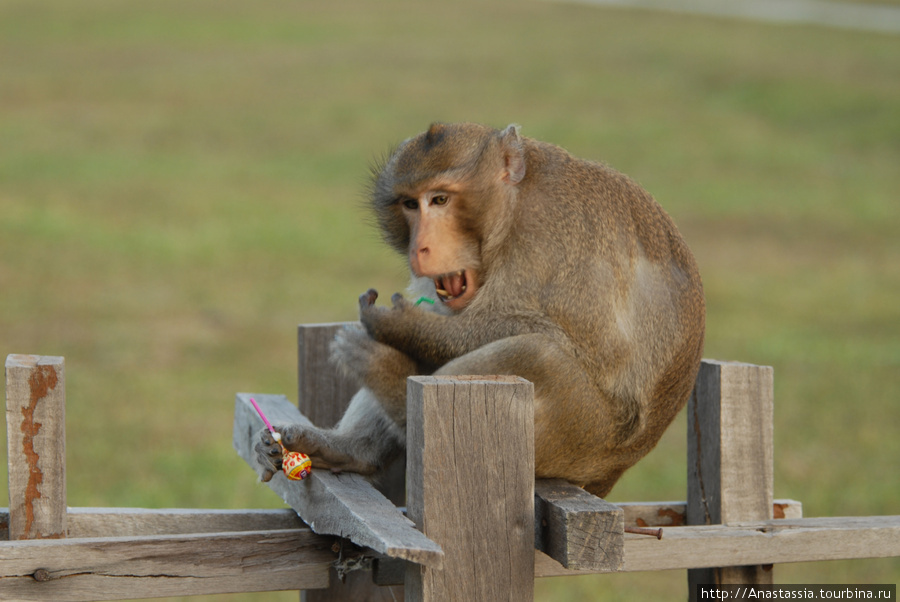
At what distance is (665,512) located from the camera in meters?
3.51

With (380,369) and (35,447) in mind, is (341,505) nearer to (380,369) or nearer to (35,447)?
(380,369)

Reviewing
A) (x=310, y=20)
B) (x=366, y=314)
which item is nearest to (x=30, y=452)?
(x=366, y=314)

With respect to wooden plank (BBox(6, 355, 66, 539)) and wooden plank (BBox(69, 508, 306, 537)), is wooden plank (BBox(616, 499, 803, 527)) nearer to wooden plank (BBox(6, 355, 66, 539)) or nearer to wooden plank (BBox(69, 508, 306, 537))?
wooden plank (BBox(69, 508, 306, 537))

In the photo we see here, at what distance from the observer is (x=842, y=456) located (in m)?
7.93

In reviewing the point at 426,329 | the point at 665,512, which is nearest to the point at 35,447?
the point at 426,329

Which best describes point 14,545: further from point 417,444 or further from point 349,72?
point 349,72

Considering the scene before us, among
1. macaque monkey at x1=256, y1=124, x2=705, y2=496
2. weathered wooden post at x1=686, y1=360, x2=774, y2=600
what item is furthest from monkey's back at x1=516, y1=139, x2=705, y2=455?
weathered wooden post at x1=686, y1=360, x2=774, y2=600

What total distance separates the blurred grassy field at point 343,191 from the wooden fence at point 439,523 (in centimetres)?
119

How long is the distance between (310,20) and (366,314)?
2685 cm

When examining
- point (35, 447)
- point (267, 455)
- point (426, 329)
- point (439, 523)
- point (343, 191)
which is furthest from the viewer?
point (343, 191)

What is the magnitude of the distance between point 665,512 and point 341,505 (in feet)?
4.14

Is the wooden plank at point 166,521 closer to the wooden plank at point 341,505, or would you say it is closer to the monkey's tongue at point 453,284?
the wooden plank at point 341,505

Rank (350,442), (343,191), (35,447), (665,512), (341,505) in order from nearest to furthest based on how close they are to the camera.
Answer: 1. (341,505)
2. (35,447)
3. (350,442)
4. (665,512)
5. (343,191)

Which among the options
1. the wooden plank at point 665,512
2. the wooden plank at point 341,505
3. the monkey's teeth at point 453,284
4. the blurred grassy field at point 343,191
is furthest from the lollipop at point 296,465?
the blurred grassy field at point 343,191
